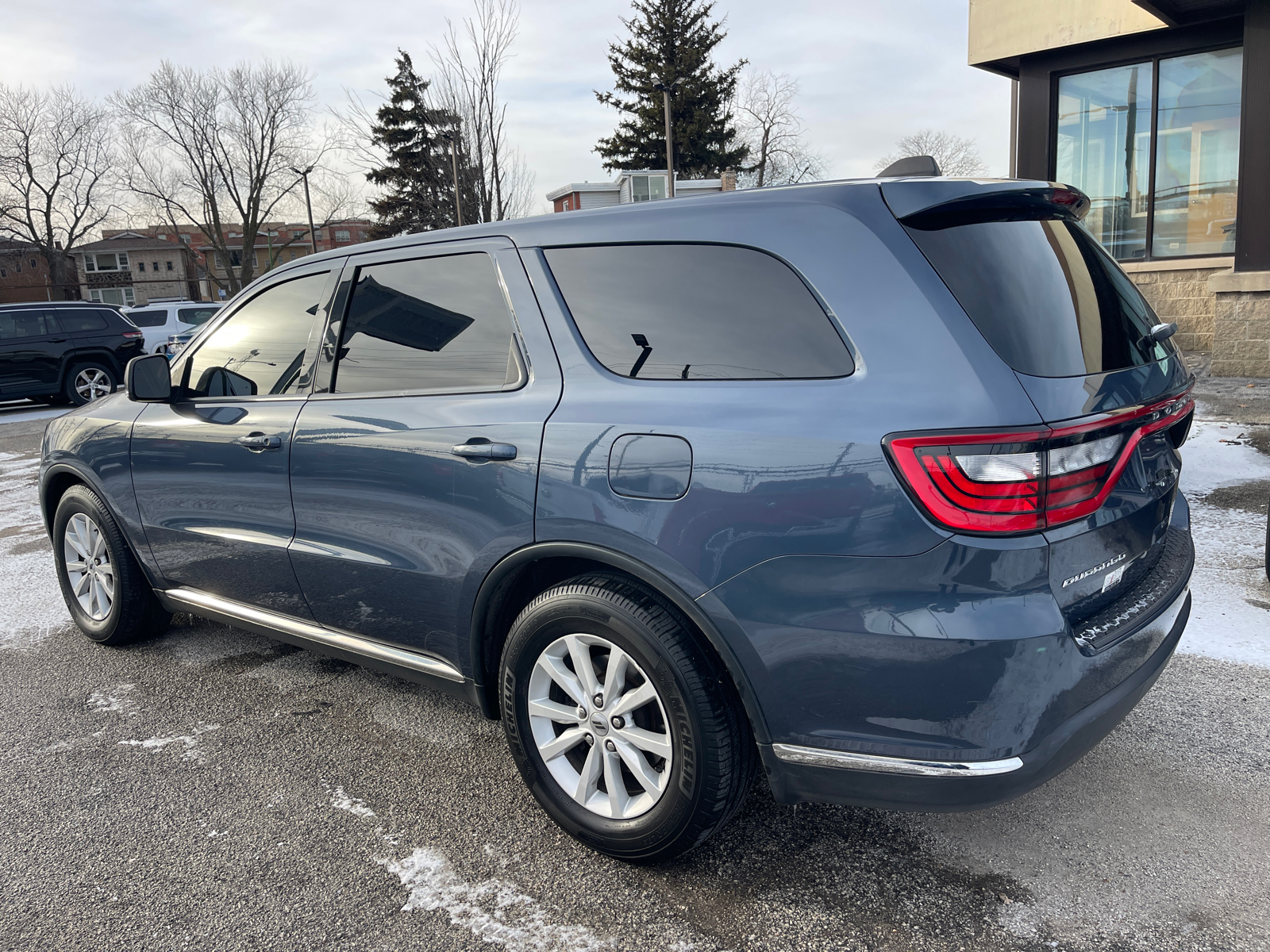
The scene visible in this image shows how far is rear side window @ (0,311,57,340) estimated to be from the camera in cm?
1469

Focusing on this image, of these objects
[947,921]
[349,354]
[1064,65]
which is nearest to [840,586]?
[947,921]

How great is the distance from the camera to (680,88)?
44.8 meters

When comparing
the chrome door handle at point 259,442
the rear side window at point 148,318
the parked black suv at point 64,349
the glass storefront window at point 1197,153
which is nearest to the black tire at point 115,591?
the chrome door handle at point 259,442

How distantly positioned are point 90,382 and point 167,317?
233 inches

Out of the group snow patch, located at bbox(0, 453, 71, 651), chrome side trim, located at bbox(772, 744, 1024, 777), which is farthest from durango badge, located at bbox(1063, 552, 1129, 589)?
snow patch, located at bbox(0, 453, 71, 651)

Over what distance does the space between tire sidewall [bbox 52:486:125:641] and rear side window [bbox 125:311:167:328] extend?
18.5m

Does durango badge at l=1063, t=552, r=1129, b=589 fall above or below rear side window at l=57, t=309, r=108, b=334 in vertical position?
below

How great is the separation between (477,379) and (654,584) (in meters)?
0.91

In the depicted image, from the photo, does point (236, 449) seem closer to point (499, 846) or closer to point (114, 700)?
point (114, 700)

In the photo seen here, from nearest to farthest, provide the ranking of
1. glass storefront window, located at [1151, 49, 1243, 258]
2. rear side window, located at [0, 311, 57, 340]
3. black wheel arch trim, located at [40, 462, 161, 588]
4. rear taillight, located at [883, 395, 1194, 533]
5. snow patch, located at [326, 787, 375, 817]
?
rear taillight, located at [883, 395, 1194, 533]
snow patch, located at [326, 787, 375, 817]
black wheel arch trim, located at [40, 462, 161, 588]
glass storefront window, located at [1151, 49, 1243, 258]
rear side window, located at [0, 311, 57, 340]

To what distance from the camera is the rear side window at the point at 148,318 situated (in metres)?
20.8

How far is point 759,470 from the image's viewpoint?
2035mm

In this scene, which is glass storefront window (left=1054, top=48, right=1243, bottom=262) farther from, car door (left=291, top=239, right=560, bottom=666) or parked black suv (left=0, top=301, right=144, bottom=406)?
parked black suv (left=0, top=301, right=144, bottom=406)

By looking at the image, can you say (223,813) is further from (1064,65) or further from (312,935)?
(1064,65)
